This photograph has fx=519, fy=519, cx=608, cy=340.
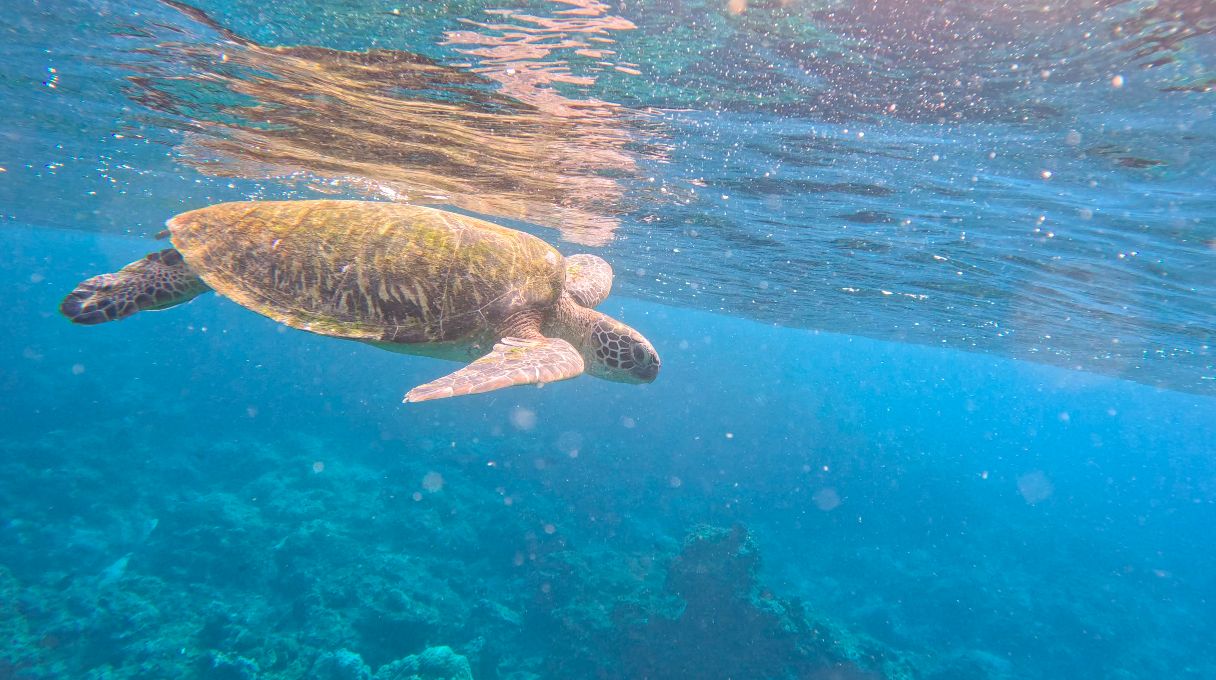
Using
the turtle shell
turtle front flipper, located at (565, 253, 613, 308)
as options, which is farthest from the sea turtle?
turtle front flipper, located at (565, 253, 613, 308)

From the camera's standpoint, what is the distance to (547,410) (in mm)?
35344

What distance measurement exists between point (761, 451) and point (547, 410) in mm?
16298

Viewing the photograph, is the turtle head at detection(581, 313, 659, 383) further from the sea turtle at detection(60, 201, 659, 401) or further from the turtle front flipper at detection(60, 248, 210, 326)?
the turtle front flipper at detection(60, 248, 210, 326)

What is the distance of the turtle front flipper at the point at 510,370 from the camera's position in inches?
141

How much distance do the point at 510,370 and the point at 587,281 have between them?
3906 millimetres

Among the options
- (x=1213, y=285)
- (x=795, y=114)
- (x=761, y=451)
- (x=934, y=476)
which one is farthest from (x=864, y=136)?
(x=934, y=476)

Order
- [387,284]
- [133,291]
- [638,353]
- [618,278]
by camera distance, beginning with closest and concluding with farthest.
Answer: [387,284] < [133,291] < [638,353] < [618,278]

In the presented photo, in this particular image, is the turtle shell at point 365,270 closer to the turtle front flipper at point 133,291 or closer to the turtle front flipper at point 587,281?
the turtle front flipper at point 133,291

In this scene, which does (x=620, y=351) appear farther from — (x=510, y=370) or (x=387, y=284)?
(x=387, y=284)

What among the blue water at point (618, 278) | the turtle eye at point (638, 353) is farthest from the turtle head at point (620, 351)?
the blue water at point (618, 278)

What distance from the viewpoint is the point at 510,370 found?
4.18m

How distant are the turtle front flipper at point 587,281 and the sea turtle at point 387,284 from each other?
83cm

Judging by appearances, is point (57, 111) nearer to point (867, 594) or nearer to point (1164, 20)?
point (1164, 20)

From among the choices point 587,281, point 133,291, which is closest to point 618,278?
point 587,281
